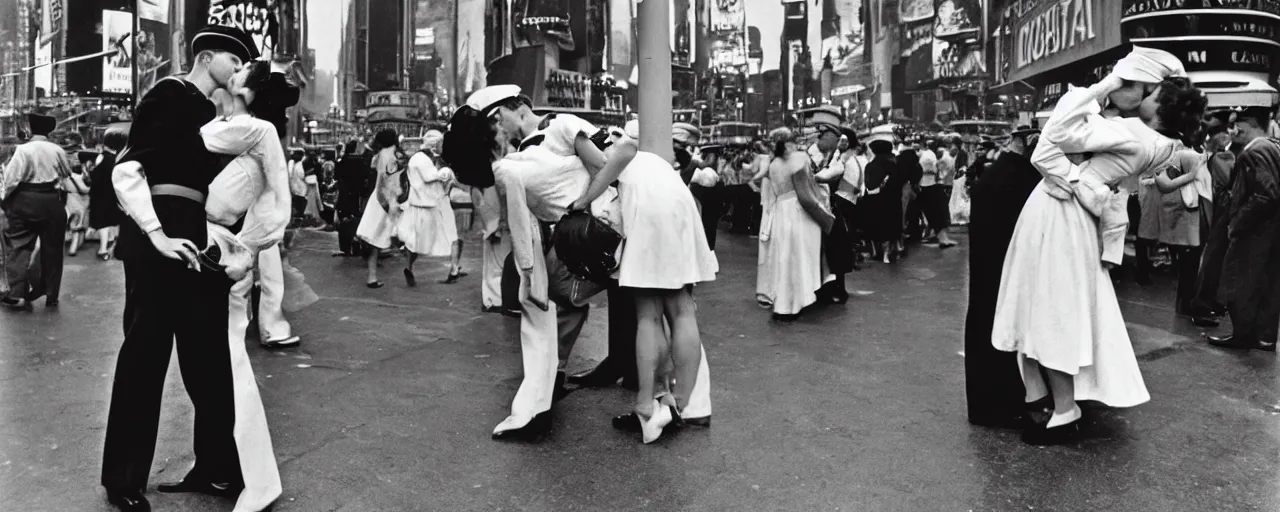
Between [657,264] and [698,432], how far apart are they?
2.82 ft

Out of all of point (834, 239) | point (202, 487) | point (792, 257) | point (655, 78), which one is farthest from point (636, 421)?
point (834, 239)

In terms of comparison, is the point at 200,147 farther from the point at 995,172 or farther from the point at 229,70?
the point at 995,172

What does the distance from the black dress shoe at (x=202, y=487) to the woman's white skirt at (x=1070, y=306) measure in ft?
11.0

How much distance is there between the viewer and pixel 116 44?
5725 cm

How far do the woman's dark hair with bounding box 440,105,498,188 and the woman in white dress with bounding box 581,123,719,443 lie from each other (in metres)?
0.47

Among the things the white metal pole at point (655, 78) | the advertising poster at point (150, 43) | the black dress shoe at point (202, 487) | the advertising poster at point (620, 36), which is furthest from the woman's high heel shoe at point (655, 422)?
the advertising poster at point (620, 36)

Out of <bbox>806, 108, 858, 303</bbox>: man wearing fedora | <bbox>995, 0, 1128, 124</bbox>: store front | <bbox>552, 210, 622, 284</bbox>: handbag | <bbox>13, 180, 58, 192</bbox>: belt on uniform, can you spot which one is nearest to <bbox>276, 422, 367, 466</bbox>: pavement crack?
<bbox>552, 210, 622, 284</bbox>: handbag

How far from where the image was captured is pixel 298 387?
607 cm

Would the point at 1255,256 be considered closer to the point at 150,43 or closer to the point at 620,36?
the point at 150,43

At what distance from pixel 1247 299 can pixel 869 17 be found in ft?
160

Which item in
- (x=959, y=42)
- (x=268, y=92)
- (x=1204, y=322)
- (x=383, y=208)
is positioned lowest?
(x=1204, y=322)

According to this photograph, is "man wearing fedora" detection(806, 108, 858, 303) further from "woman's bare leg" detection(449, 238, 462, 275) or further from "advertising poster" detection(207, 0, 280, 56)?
"advertising poster" detection(207, 0, 280, 56)

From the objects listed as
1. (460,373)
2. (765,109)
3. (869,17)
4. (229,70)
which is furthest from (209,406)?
(869,17)

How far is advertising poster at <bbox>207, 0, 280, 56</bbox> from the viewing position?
4328 centimetres
